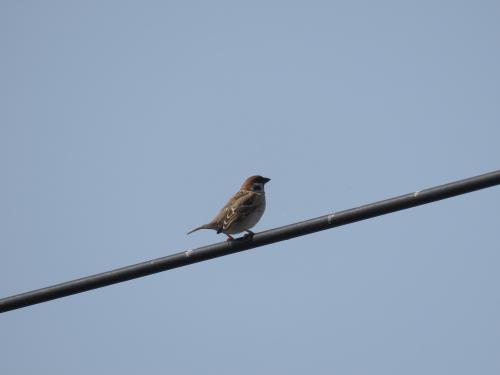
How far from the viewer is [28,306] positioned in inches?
228

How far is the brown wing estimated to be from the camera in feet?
30.5

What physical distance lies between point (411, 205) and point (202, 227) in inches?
174

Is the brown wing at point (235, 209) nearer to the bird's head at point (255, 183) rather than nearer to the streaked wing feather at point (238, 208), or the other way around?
the streaked wing feather at point (238, 208)

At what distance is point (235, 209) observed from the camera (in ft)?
30.9

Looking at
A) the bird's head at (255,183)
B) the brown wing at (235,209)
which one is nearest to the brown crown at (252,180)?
the bird's head at (255,183)

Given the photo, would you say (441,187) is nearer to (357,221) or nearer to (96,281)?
(357,221)

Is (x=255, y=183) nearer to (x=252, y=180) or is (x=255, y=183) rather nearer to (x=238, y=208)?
(x=252, y=180)

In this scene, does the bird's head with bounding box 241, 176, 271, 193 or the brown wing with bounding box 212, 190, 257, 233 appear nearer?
the brown wing with bounding box 212, 190, 257, 233

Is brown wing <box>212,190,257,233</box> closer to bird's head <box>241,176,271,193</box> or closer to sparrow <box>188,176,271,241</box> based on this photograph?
sparrow <box>188,176,271,241</box>

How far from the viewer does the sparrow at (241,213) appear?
30.5 feet

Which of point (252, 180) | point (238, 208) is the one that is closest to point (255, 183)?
point (252, 180)

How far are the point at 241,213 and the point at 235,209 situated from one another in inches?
3.9

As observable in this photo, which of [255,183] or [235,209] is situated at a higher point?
[255,183]

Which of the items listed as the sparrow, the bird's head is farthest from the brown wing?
the bird's head
